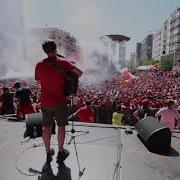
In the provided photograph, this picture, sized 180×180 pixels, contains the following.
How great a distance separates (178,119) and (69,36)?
129426mm

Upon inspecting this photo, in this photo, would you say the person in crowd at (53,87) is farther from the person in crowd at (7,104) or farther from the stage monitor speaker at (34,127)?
the person in crowd at (7,104)

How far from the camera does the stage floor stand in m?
3.89

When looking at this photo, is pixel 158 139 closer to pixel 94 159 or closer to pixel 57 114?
pixel 94 159

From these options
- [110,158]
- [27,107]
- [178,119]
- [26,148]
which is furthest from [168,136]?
[27,107]

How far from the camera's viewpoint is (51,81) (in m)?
4.08

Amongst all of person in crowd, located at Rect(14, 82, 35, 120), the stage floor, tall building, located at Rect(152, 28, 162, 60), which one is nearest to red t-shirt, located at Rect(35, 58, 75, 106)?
the stage floor

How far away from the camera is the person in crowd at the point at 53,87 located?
158 inches

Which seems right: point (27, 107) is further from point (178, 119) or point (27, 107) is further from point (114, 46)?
point (114, 46)

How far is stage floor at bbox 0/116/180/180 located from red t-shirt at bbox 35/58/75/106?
2.48ft

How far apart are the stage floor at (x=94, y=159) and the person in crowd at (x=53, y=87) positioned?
273 millimetres

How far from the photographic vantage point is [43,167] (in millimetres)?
4102

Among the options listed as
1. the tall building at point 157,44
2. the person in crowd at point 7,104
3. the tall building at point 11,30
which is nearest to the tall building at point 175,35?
the tall building at point 157,44

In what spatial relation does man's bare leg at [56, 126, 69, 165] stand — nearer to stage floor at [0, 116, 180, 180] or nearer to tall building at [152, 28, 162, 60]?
stage floor at [0, 116, 180, 180]

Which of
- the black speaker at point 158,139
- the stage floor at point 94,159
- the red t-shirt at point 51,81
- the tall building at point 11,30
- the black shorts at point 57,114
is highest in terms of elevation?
the tall building at point 11,30
